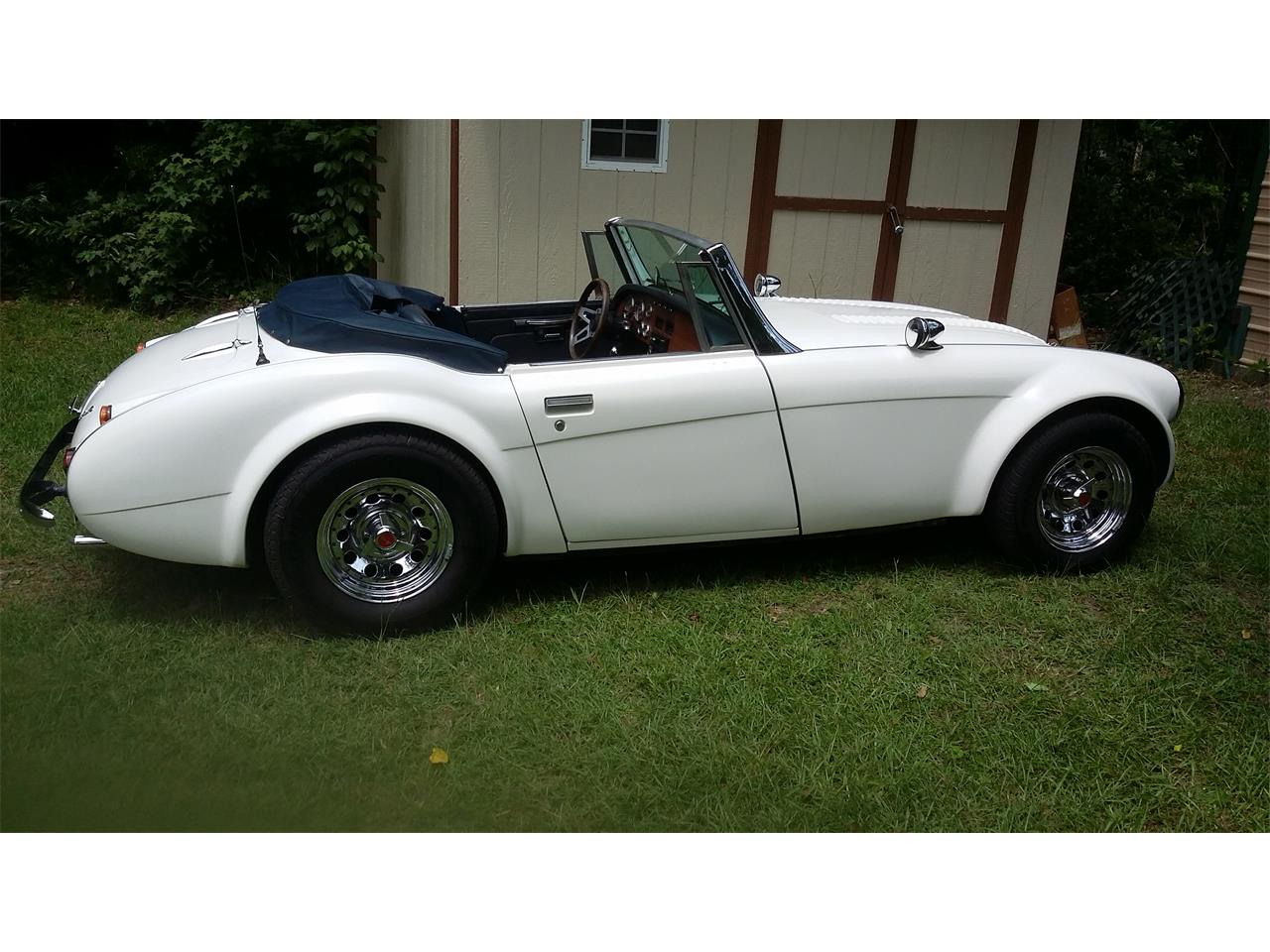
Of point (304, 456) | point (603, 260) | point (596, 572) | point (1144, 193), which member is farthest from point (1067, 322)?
point (304, 456)

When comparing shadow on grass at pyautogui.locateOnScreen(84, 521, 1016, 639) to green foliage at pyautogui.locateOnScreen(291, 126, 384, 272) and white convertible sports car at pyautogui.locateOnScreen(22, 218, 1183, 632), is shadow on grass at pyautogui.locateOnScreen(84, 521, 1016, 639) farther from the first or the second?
green foliage at pyautogui.locateOnScreen(291, 126, 384, 272)

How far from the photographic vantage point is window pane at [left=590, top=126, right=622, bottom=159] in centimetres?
851

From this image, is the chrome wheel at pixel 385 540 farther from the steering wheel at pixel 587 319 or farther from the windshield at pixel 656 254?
the windshield at pixel 656 254

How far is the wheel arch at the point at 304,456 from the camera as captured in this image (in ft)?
12.3

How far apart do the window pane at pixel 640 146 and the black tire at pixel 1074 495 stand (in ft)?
16.4

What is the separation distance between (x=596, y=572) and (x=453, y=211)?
15.2ft

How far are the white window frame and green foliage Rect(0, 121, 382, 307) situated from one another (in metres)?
1.85

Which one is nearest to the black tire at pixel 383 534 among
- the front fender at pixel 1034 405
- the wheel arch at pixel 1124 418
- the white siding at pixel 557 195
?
the front fender at pixel 1034 405

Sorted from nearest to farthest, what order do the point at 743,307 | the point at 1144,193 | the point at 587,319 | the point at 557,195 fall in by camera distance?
the point at 743,307 < the point at 587,319 < the point at 557,195 < the point at 1144,193

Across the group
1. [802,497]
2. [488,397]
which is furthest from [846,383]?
[488,397]

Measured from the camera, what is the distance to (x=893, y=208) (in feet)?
29.6

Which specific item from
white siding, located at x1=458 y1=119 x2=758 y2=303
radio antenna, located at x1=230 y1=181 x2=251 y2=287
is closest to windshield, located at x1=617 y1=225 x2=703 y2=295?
white siding, located at x1=458 y1=119 x2=758 y2=303

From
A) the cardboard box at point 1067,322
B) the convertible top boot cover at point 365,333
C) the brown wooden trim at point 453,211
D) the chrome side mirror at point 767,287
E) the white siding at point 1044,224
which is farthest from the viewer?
the cardboard box at point 1067,322

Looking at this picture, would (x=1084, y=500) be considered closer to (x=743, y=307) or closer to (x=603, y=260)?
(x=743, y=307)
